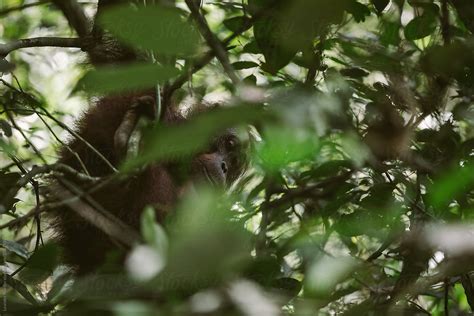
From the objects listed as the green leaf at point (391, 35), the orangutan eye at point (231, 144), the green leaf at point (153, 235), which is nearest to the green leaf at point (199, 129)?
the green leaf at point (153, 235)

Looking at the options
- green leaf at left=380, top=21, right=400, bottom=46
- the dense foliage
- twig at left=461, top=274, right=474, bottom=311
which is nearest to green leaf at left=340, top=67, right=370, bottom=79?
the dense foliage

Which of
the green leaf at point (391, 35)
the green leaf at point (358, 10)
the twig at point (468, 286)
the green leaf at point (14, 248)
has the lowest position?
the twig at point (468, 286)

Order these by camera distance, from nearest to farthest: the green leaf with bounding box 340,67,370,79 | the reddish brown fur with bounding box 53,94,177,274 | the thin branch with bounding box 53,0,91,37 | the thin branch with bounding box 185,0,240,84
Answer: the thin branch with bounding box 185,0,240,84
the green leaf with bounding box 340,67,370,79
the reddish brown fur with bounding box 53,94,177,274
the thin branch with bounding box 53,0,91,37

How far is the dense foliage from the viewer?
79 cm

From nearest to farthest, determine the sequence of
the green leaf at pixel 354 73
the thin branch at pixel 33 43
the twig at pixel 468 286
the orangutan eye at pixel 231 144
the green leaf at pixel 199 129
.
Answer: the green leaf at pixel 199 129 < the twig at pixel 468 286 < the green leaf at pixel 354 73 < the thin branch at pixel 33 43 < the orangutan eye at pixel 231 144

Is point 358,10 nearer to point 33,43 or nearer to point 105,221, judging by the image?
point 105,221

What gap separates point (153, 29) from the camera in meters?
0.80

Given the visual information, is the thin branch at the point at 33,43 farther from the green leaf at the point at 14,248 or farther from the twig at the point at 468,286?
the twig at the point at 468,286

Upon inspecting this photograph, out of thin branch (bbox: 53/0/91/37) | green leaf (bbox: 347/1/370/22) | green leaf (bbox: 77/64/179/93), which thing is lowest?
green leaf (bbox: 77/64/179/93)


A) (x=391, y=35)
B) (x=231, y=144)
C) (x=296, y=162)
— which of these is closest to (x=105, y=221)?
(x=296, y=162)

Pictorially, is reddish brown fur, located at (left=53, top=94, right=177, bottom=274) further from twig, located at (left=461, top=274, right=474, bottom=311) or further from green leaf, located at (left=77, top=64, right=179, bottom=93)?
green leaf, located at (left=77, top=64, right=179, bottom=93)

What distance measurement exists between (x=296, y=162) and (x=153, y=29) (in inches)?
38.9

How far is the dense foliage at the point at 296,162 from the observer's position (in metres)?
0.79

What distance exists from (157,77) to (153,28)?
0.06 metres
